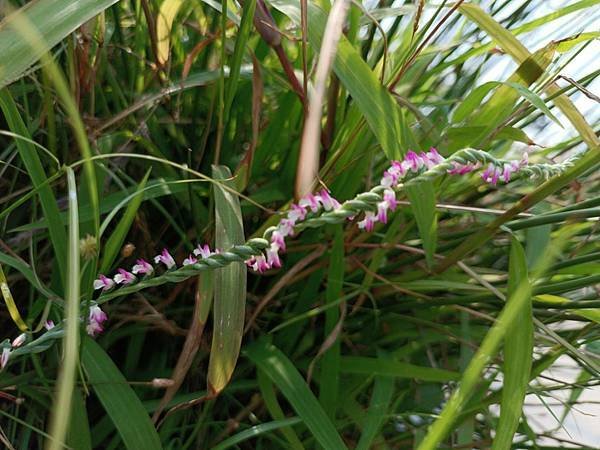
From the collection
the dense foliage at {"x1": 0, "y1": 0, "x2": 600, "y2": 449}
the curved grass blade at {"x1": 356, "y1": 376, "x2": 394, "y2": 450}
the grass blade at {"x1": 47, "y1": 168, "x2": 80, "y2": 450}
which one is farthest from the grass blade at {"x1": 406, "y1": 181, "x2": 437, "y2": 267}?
the grass blade at {"x1": 47, "y1": 168, "x2": 80, "y2": 450}

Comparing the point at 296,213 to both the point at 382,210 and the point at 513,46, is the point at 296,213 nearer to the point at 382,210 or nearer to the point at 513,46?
the point at 382,210

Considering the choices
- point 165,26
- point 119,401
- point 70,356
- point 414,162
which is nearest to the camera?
point 70,356

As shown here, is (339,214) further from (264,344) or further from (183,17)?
(183,17)

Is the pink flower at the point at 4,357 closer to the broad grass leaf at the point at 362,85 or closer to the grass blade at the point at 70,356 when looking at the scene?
the grass blade at the point at 70,356

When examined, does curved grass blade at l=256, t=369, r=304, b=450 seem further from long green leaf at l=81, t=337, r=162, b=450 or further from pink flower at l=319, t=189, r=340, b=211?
pink flower at l=319, t=189, r=340, b=211

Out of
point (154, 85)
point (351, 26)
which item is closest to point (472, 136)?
point (351, 26)

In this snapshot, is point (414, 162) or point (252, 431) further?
point (252, 431)

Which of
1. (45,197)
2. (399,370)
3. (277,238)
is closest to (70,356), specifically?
(277,238)

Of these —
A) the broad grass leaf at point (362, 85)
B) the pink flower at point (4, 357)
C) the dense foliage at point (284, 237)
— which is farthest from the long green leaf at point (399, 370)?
the pink flower at point (4, 357)
